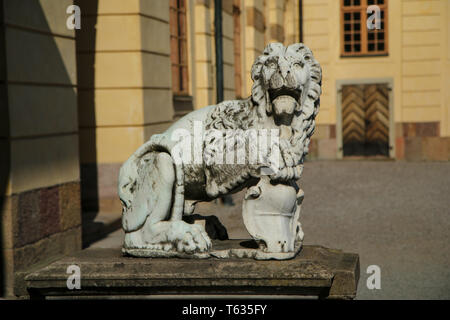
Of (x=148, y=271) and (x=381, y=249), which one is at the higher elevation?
(x=148, y=271)

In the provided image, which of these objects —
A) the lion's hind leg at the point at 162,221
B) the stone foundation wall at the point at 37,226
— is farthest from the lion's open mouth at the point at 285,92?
the stone foundation wall at the point at 37,226

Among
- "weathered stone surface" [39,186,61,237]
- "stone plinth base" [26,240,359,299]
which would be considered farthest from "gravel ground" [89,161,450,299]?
"stone plinth base" [26,240,359,299]

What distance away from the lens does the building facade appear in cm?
586

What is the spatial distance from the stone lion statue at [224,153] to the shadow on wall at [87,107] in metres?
5.41

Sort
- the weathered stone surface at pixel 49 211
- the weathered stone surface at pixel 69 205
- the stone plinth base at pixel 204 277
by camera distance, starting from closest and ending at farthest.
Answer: the stone plinth base at pixel 204 277 → the weathered stone surface at pixel 49 211 → the weathered stone surface at pixel 69 205

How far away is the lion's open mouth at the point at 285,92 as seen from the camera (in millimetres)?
3561

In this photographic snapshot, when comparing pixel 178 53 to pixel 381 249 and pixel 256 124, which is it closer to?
pixel 381 249

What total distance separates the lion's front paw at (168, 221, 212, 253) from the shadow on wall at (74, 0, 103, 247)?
553 cm

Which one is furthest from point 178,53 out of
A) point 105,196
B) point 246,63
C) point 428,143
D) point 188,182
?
point 428,143

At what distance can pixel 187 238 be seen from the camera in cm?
366

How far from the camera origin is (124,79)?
9.08m

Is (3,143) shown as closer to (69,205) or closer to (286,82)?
(69,205)

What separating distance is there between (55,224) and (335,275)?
3764 millimetres

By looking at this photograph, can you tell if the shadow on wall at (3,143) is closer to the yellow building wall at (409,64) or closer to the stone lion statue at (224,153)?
the stone lion statue at (224,153)
